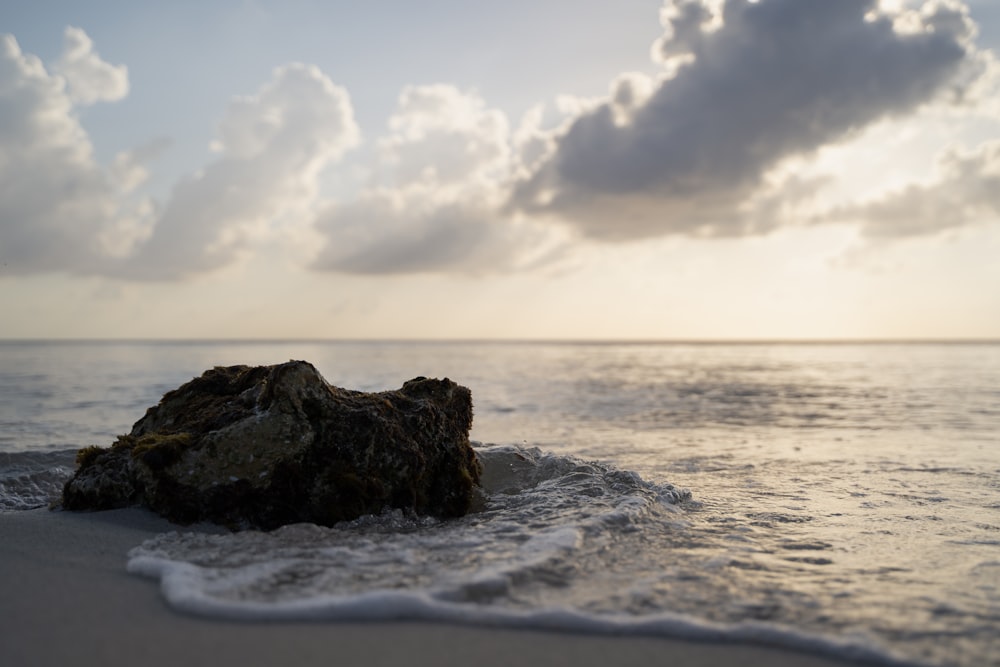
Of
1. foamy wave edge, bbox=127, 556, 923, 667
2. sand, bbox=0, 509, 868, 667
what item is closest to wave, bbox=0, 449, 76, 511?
sand, bbox=0, 509, 868, 667

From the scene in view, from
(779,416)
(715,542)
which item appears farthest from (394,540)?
(779,416)

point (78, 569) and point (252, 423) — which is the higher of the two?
point (252, 423)

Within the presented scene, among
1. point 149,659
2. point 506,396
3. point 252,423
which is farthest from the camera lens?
point 506,396

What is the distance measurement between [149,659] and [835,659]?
326cm

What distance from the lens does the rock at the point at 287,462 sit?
5273mm

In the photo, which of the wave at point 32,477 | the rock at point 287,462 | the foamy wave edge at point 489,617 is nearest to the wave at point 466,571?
the foamy wave edge at point 489,617

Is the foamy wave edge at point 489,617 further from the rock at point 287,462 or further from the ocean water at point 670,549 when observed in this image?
the rock at point 287,462

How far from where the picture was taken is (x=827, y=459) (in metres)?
8.98

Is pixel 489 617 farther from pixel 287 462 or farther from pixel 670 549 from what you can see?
pixel 287 462

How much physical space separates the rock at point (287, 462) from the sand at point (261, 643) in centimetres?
144

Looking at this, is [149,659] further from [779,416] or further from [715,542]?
[779,416]

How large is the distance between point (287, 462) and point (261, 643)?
90.6 inches

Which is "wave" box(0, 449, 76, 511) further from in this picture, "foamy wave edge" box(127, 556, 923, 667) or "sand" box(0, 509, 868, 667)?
"foamy wave edge" box(127, 556, 923, 667)

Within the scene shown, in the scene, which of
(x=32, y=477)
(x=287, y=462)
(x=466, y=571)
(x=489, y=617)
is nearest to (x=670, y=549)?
(x=466, y=571)
